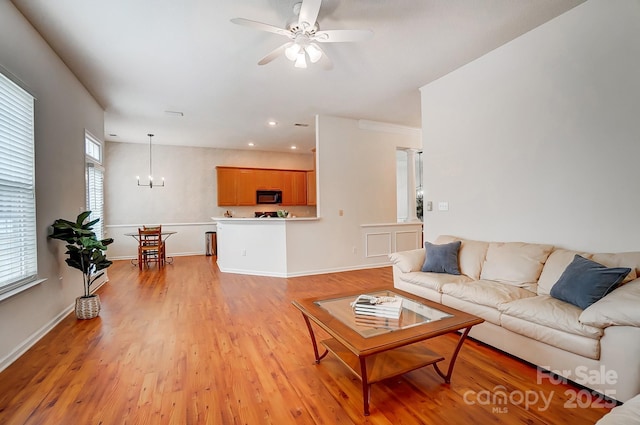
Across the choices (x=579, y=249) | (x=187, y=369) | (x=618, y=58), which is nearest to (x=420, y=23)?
(x=618, y=58)

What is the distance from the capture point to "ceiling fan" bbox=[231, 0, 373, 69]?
2.27 m

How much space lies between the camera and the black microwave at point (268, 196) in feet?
28.1

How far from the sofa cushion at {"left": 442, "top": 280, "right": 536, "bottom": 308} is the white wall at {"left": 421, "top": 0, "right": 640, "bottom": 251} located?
0.71m

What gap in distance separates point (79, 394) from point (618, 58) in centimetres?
477

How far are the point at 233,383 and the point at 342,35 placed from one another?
2.85m

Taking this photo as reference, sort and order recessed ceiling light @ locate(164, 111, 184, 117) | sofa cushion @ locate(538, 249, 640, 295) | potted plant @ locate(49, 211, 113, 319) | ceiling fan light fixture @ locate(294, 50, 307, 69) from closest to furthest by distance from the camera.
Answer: sofa cushion @ locate(538, 249, 640, 295)
ceiling fan light fixture @ locate(294, 50, 307, 69)
potted plant @ locate(49, 211, 113, 319)
recessed ceiling light @ locate(164, 111, 184, 117)

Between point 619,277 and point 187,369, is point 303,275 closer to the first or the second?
point 187,369

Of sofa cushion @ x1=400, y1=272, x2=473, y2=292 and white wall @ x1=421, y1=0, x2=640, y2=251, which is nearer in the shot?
white wall @ x1=421, y1=0, x2=640, y2=251

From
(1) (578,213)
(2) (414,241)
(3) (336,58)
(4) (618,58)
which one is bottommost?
(2) (414,241)

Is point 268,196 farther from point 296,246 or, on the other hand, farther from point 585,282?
point 585,282

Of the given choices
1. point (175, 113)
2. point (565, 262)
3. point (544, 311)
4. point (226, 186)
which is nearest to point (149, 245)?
point (226, 186)

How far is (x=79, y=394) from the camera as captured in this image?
6.42ft

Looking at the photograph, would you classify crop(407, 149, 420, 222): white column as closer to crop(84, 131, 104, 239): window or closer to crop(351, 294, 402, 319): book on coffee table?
crop(351, 294, 402, 319): book on coffee table

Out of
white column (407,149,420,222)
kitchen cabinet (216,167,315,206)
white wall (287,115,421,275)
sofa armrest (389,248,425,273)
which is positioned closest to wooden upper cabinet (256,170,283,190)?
kitchen cabinet (216,167,315,206)
